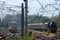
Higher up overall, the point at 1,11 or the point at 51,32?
the point at 1,11

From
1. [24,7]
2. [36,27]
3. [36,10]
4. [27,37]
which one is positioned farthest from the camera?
[36,27]

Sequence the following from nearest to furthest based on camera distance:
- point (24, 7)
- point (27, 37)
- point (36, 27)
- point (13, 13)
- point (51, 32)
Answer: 1. point (27, 37)
2. point (24, 7)
3. point (51, 32)
4. point (13, 13)
5. point (36, 27)

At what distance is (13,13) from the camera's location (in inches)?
505

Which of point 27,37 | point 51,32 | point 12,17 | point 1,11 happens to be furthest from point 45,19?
point 27,37

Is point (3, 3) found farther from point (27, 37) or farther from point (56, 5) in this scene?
point (27, 37)

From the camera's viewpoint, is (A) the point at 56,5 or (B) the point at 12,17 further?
(B) the point at 12,17

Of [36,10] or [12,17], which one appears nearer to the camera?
[36,10]

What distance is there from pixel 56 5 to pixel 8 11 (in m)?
4.16

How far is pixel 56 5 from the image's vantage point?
10.7 meters

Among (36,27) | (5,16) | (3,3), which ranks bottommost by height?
(36,27)

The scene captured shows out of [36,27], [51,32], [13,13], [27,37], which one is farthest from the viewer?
[36,27]

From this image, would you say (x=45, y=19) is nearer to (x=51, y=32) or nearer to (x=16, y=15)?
(x=16, y=15)

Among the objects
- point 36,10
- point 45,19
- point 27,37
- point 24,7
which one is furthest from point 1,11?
point 27,37

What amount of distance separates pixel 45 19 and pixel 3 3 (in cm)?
395
